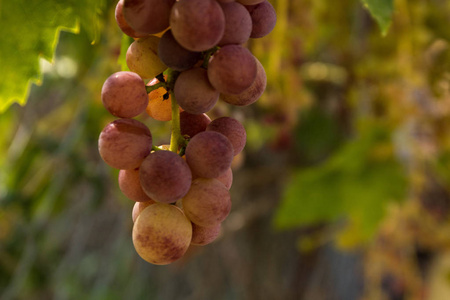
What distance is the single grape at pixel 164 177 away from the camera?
0.20 m

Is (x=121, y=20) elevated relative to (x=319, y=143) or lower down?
elevated

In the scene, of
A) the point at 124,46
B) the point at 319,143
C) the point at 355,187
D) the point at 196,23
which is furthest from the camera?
the point at 319,143

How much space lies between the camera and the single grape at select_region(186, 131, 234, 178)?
8.3 inches

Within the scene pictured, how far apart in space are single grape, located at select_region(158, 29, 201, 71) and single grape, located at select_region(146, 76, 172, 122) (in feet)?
0.11

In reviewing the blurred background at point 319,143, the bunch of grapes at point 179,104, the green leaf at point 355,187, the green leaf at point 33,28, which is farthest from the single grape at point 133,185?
the green leaf at point 355,187

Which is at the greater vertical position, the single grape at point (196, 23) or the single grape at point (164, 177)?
the single grape at point (196, 23)

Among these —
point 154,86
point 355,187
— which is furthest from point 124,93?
point 355,187

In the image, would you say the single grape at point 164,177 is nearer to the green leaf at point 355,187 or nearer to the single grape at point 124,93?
the single grape at point 124,93

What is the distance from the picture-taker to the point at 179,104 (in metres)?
0.21

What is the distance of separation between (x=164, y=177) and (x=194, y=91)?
0.04 meters

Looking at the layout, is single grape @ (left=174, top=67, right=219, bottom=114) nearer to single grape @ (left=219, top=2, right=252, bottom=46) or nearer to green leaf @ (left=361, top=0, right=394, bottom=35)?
single grape @ (left=219, top=2, right=252, bottom=46)

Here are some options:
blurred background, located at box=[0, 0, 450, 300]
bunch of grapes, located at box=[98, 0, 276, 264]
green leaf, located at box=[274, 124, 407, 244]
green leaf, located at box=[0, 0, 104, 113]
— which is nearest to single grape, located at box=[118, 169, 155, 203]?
bunch of grapes, located at box=[98, 0, 276, 264]

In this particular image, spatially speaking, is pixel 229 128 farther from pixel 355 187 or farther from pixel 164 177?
pixel 355 187

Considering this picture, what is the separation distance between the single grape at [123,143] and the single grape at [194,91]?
3cm
